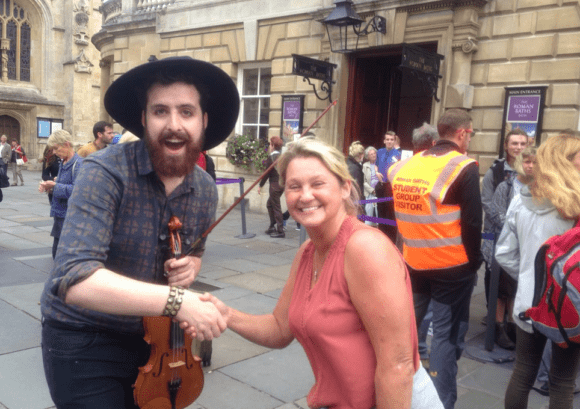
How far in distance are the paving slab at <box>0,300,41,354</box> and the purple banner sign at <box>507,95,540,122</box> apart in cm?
713

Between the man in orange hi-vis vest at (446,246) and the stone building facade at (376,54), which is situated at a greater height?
the stone building facade at (376,54)

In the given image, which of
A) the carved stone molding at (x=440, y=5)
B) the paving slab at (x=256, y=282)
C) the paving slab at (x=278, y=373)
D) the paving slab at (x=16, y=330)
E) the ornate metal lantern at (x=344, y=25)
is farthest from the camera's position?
the ornate metal lantern at (x=344, y=25)

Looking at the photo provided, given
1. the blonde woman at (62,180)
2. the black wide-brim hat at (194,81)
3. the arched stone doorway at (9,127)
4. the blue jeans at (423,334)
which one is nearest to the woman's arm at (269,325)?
the black wide-brim hat at (194,81)

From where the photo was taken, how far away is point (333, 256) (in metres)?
1.54

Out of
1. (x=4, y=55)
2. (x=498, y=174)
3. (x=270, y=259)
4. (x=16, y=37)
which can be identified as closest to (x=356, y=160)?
(x=270, y=259)

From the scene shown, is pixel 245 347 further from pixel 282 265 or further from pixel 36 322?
pixel 282 265

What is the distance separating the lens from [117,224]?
158 centimetres

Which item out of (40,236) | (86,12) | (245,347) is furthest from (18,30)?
(245,347)

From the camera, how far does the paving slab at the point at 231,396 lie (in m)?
3.13

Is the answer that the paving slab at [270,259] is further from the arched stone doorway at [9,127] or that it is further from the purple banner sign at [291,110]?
the arched stone doorway at [9,127]

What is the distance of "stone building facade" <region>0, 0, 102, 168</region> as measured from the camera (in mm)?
27219

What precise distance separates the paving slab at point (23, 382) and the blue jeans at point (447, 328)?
231 centimetres

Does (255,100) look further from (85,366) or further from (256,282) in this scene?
(85,366)

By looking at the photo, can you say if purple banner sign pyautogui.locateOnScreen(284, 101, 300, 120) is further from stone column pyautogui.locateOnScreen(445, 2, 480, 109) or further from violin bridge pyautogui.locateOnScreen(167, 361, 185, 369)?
violin bridge pyautogui.locateOnScreen(167, 361, 185, 369)
